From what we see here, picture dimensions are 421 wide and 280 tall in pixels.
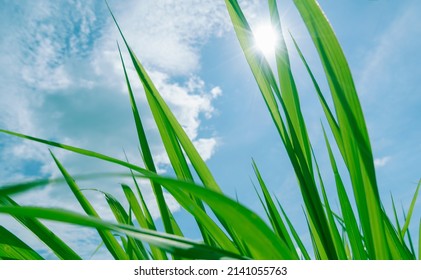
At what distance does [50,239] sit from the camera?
513 mm

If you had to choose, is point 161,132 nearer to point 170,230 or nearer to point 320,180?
point 170,230

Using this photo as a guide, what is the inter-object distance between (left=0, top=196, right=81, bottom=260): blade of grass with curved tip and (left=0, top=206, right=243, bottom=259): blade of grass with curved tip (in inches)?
12.5

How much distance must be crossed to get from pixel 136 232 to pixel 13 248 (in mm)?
347

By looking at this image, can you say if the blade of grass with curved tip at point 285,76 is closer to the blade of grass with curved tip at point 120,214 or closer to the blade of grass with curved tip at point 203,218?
the blade of grass with curved tip at point 203,218

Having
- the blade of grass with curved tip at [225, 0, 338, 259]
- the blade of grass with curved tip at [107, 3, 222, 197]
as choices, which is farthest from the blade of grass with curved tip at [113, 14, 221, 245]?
the blade of grass with curved tip at [225, 0, 338, 259]

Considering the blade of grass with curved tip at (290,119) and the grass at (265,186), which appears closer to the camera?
the grass at (265,186)

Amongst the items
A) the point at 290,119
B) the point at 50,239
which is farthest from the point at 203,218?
the point at 50,239

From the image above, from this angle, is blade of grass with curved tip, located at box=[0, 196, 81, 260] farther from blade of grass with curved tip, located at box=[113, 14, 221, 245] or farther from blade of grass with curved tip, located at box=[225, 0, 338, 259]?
blade of grass with curved tip, located at box=[225, 0, 338, 259]

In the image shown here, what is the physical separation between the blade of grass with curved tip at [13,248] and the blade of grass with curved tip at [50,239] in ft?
0.07

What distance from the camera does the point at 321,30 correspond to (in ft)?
1.03

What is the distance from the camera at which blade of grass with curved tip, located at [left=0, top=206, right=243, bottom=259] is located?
0.65ft

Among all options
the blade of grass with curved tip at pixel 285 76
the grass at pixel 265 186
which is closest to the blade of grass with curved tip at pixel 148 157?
the grass at pixel 265 186

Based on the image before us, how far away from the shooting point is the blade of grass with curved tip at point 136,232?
0.65 feet
